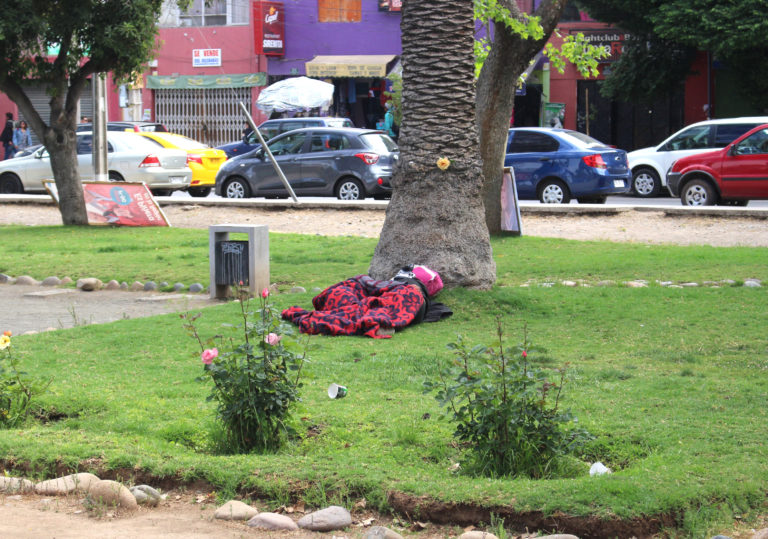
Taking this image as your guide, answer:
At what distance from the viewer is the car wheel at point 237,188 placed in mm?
21078

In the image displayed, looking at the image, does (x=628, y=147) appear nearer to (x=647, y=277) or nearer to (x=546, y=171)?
(x=546, y=171)

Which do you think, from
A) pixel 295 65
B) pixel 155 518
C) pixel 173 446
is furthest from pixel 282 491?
pixel 295 65

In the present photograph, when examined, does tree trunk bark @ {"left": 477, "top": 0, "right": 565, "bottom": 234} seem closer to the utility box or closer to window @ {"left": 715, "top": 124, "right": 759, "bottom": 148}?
the utility box

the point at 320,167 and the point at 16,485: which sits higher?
the point at 320,167

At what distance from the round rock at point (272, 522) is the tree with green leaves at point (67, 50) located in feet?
40.4

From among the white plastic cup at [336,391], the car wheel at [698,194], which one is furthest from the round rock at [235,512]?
the car wheel at [698,194]

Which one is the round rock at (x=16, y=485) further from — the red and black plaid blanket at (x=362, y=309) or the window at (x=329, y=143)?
the window at (x=329, y=143)

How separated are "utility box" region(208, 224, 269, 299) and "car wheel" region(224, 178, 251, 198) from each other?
35.9ft

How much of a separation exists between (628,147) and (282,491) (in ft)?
102

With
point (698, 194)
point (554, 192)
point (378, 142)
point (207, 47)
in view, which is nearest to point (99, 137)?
point (378, 142)

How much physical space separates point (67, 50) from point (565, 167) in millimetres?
9126

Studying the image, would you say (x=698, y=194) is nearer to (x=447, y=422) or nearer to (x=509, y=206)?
(x=509, y=206)

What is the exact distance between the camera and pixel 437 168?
916 cm

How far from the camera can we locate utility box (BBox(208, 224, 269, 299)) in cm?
1007
